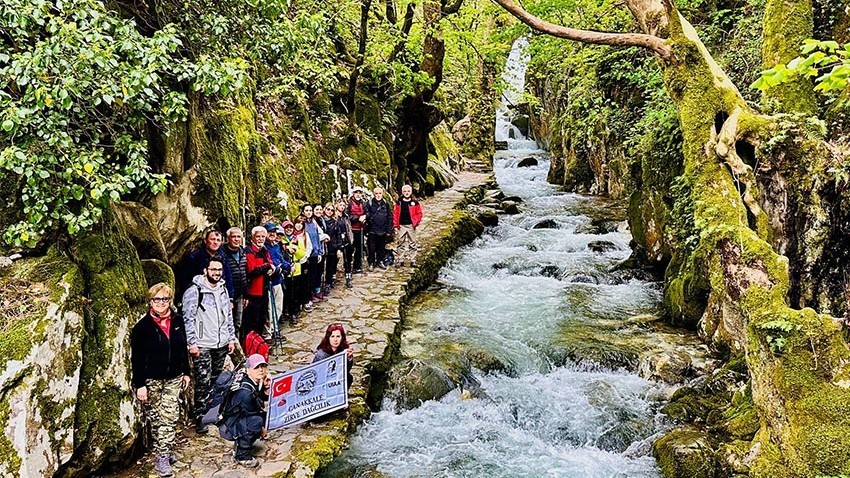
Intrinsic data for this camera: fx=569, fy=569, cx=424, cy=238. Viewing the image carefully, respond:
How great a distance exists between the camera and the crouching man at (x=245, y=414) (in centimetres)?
534

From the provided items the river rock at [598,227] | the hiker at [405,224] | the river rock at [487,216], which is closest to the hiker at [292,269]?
the hiker at [405,224]

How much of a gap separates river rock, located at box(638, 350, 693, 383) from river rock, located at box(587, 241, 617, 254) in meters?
6.17

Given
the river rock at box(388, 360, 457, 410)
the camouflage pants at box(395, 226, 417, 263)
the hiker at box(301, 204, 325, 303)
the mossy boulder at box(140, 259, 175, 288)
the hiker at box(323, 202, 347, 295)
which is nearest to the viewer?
the mossy boulder at box(140, 259, 175, 288)

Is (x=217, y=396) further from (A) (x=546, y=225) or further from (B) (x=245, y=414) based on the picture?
(A) (x=546, y=225)

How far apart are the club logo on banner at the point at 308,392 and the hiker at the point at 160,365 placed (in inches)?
40.9

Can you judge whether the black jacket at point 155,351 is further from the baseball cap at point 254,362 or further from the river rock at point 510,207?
the river rock at point 510,207

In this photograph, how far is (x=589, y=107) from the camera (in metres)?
20.4

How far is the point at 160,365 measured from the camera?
5.04 metres

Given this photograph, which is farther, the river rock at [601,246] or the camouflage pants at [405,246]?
the river rock at [601,246]

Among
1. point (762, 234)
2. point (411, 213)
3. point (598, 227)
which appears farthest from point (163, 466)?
point (598, 227)

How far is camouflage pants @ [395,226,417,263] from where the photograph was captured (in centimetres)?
1242

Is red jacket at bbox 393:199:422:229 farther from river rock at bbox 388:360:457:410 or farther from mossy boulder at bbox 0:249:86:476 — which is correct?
mossy boulder at bbox 0:249:86:476

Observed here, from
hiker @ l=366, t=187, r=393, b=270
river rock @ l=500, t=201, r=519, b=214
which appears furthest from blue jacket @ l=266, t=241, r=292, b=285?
river rock @ l=500, t=201, r=519, b=214

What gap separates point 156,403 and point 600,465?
190 inches
